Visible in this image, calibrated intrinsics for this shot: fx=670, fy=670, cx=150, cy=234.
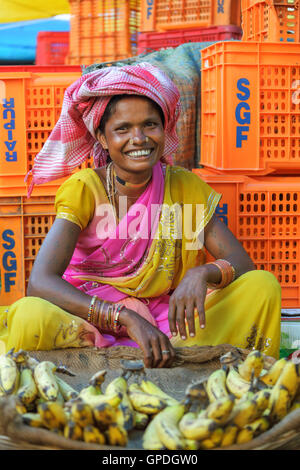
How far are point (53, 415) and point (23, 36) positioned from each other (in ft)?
27.6

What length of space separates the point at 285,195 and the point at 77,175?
116 centimetres

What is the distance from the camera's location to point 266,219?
3441mm

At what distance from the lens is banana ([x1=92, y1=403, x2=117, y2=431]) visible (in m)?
1.68

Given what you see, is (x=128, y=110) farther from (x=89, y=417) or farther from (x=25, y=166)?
(x=89, y=417)

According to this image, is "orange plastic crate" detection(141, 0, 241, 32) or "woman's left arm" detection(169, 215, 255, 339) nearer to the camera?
"woman's left arm" detection(169, 215, 255, 339)

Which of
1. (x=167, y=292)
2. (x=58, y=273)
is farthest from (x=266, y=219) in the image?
(x=58, y=273)

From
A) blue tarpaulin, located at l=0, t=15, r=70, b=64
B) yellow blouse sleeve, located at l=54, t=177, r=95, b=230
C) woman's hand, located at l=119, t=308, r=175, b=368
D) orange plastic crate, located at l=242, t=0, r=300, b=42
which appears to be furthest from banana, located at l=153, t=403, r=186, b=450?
blue tarpaulin, located at l=0, t=15, r=70, b=64

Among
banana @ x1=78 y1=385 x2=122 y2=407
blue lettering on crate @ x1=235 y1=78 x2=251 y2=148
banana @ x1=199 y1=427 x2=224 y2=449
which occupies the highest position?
blue lettering on crate @ x1=235 y1=78 x2=251 y2=148

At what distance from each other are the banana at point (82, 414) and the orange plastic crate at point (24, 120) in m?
2.02

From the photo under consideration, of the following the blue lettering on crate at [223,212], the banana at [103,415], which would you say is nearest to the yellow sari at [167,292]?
the blue lettering on crate at [223,212]

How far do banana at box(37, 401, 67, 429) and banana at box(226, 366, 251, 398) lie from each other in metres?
0.53

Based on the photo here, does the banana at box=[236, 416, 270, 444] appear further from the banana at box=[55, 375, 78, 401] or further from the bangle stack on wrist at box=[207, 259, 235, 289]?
the bangle stack on wrist at box=[207, 259, 235, 289]

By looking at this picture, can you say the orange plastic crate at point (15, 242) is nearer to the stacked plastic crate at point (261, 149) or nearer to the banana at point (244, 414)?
the stacked plastic crate at point (261, 149)

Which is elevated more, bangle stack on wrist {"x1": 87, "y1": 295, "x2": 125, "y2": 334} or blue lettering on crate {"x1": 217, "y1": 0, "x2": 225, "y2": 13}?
blue lettering on crate {"x1": 217, "y1": 0, "x2": 225, "y2": 13}
